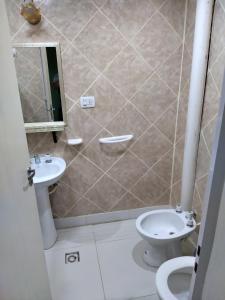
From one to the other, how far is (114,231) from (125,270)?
475mm

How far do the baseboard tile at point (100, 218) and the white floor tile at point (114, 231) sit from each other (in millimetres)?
51

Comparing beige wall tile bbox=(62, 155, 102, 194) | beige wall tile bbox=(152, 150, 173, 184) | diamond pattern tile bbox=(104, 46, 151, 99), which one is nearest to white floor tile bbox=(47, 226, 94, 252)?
beige wall tile bbox=(62, 155, 102, 194)

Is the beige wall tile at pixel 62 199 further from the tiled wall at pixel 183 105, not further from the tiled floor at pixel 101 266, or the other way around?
the tiled wall at pixel 183 105

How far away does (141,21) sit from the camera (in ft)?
6.01

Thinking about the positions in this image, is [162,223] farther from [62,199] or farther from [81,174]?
[62,199]

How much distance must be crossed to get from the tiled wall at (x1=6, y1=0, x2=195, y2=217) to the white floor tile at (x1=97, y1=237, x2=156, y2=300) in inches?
16.1

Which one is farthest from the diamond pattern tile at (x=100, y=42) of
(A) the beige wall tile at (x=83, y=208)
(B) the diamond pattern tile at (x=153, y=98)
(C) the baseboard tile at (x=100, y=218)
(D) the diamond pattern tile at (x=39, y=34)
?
(C) the baseboard tile at (x=100, y=218)

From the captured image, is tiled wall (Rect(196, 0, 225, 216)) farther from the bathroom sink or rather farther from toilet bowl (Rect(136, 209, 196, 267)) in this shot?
the bathroom sink

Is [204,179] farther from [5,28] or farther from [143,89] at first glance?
[5,28]

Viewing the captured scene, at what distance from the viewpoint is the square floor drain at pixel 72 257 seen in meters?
1.96

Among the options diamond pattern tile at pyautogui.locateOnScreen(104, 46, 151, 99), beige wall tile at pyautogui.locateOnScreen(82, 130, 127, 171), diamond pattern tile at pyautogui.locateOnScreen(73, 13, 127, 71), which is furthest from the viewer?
beige wall tile at pyautogui.locateOnScreen(82, 130, 127, 171)

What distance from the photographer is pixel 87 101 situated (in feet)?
6.44

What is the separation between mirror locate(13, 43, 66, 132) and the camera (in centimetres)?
179

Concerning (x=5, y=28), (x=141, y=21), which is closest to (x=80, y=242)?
(x=5, y=28)
